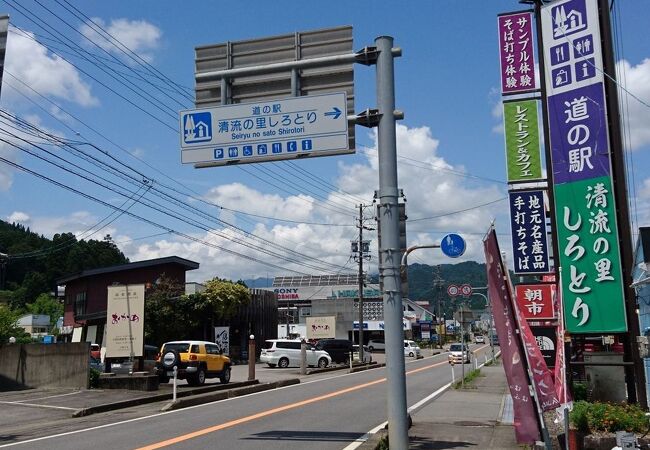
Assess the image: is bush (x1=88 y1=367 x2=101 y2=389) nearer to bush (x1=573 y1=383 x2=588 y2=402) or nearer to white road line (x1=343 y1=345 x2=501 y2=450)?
white road line (x1=343 y1=345 x2=501 y2=450)

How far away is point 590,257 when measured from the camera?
12.4 meters

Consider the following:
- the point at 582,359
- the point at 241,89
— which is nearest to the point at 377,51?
the point at 241,89

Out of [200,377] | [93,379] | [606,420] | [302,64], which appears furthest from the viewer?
[200,377]

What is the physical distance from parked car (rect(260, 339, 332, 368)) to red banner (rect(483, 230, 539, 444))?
35592 millimetres

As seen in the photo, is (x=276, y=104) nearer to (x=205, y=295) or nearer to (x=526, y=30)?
(x=526, y=30)

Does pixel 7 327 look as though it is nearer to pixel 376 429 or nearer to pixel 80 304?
pixel 80 304

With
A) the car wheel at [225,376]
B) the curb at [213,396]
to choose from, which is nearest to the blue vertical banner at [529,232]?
the curb at [213,396]

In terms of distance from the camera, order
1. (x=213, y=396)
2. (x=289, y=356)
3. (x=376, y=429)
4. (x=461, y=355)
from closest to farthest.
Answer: (x=376, y=429)
(x=213, y=396)
(x=461, y=355)
(x=289, y=356)

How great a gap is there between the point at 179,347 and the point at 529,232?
15117mm

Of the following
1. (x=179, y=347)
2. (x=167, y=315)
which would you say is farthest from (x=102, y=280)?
(x=179, y=347)

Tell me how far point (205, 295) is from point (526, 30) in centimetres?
3285

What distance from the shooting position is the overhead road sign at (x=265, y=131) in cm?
1020

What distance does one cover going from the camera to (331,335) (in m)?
45.6

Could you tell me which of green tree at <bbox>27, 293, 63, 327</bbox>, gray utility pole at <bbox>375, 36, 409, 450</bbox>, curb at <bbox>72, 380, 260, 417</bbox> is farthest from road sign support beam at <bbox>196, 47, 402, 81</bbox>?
green tree at <bbox>27, 293, 63, 327</bbox>
